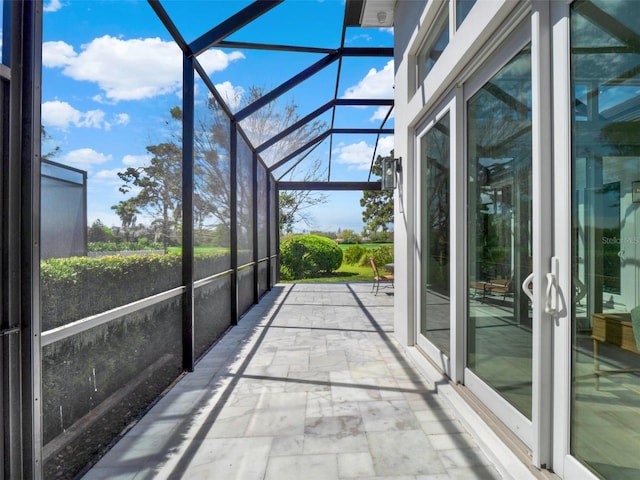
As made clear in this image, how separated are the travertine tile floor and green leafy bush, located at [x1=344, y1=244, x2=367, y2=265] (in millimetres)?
10073

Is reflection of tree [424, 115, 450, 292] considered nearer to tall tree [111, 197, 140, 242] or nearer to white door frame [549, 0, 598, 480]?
white door frame [549, 0, 598, 480]

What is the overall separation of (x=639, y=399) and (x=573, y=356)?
0.91 ft

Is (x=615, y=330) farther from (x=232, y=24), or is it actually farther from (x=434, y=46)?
(x=232, y=24)

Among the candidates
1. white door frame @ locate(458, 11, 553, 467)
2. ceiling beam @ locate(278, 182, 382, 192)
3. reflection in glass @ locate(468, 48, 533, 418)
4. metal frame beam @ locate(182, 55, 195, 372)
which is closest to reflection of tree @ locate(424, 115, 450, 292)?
reflection in glass @ locate(468, 48, 533, 418)

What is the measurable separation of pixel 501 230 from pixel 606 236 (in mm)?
788

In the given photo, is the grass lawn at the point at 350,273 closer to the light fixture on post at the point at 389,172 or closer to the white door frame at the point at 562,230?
the light fixture on post at the point at 389,172

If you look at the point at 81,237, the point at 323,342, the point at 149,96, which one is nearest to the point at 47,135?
the point at 81,237

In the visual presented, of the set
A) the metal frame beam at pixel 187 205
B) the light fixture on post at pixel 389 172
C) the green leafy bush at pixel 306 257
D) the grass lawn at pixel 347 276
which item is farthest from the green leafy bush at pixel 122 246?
the green leafy bush at pixel 306 257

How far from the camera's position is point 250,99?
16.0 feet

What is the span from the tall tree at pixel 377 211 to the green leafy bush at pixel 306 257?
4.51m

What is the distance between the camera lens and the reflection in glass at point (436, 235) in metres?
2.96

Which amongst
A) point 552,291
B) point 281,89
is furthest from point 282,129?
point 552,291

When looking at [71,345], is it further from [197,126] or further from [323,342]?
[323,342]

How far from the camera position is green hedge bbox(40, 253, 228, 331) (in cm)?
164
